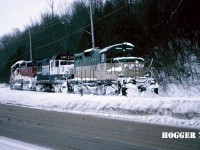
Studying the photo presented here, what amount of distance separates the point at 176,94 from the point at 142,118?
870cm

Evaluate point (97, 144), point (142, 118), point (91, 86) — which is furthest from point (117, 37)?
point (97, 144)

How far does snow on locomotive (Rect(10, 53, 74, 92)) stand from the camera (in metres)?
32.5

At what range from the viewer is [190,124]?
1148 centimetres

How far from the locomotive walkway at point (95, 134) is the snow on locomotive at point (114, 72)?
9252 mm

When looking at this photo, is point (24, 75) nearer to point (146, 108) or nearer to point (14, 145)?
point (146, 108)

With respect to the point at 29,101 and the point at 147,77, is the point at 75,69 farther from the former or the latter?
the point at 147,77

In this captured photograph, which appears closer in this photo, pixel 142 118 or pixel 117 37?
pixel 142 118

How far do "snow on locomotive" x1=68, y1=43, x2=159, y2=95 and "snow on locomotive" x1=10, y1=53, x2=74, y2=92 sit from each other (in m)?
3.99

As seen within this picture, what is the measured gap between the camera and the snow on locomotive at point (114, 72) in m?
22.3

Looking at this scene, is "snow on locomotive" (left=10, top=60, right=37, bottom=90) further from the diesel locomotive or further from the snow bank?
the snow bank

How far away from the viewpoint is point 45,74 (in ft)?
118

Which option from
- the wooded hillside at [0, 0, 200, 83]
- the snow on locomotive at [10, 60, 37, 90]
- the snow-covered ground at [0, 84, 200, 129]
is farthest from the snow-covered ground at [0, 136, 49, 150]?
the snow on locomotive at [10, 60, 37, 90]

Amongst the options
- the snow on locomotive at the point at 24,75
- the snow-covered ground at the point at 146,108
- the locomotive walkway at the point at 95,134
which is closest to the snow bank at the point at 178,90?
the snow-covered ground at the point at 146,108

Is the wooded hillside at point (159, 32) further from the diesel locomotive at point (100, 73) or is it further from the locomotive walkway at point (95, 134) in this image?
the locomotive walkway at point (95, 134)
